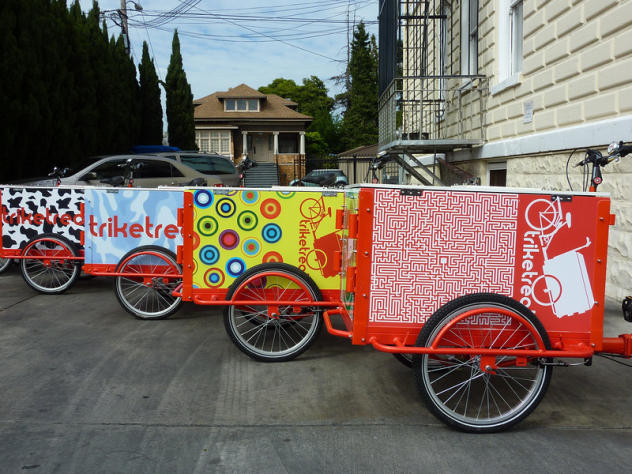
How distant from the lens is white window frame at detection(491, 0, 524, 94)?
937 cm

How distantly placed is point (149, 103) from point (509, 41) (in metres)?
18.1

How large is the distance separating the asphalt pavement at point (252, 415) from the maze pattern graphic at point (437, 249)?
31.6 inches

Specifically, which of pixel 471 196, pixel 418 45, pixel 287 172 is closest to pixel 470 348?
pixel 471 196

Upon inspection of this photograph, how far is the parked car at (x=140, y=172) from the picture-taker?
1216 cm

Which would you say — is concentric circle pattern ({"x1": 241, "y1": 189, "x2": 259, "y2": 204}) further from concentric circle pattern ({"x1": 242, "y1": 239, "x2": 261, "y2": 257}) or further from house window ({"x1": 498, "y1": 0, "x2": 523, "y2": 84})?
house window ({"x1": 498, "y1": 0, "x2": 523, "y2": 84})

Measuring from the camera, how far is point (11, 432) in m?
3.58

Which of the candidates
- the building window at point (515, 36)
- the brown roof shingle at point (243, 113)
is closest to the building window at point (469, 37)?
the building window at point (515, 36)

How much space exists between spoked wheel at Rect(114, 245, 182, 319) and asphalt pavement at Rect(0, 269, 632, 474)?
698 mm

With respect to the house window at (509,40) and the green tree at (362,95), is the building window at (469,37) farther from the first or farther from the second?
the green tree at (362,95)

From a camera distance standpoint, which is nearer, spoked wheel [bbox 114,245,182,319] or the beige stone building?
spoked wheel [bbox 114,245,182,319]

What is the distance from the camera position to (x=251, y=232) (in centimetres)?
506

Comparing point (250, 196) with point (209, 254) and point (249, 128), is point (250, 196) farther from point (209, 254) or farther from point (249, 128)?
point (249, 128)

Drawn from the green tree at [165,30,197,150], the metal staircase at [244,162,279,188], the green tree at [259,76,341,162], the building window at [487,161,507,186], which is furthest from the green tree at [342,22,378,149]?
the building window at [487,161,507,186]

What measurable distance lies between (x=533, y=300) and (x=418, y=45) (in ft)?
40.6
